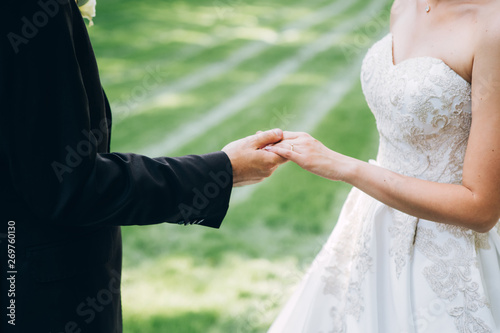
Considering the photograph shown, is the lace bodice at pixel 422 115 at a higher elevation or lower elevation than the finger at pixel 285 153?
higher

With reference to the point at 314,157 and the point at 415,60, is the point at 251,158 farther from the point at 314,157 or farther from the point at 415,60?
the point at 415,60

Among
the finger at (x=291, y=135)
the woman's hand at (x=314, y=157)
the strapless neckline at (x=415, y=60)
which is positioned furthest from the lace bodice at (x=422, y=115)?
the finger at (x=291, y=135)

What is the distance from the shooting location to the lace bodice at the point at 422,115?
172 cm

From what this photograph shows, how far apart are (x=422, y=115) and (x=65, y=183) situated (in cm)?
114

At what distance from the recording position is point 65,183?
1.40m

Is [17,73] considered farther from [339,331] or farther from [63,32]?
[339,331]

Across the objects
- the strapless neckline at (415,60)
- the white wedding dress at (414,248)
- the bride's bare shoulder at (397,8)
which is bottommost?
the white wedding dress at (414,248)

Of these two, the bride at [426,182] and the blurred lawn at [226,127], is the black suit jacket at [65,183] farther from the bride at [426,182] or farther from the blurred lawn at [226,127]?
the blurred lawn at [226,127]

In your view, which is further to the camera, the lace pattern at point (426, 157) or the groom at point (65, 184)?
the lace pattern at point (426, 157)

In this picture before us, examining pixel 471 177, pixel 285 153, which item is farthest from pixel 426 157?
pixel 285 153

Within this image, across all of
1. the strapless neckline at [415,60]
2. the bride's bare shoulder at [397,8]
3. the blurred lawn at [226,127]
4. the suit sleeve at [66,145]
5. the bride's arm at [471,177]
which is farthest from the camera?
the blurred lawn at [226,127]

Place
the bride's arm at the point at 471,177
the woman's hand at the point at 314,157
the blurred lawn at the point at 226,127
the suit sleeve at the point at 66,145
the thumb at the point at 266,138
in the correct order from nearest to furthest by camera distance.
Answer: the suit sleeve at the point at 66,145 → the bride's arm at the point at 471,177 → the woman's hand at the point at 314,157 → the thumb at the point at 266,138 → the blurred lawn at the point at 226,127

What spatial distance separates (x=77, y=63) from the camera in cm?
136

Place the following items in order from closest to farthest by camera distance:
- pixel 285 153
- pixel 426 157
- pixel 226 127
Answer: pixel 426 157, pixel 285 153, pixel 226 127
